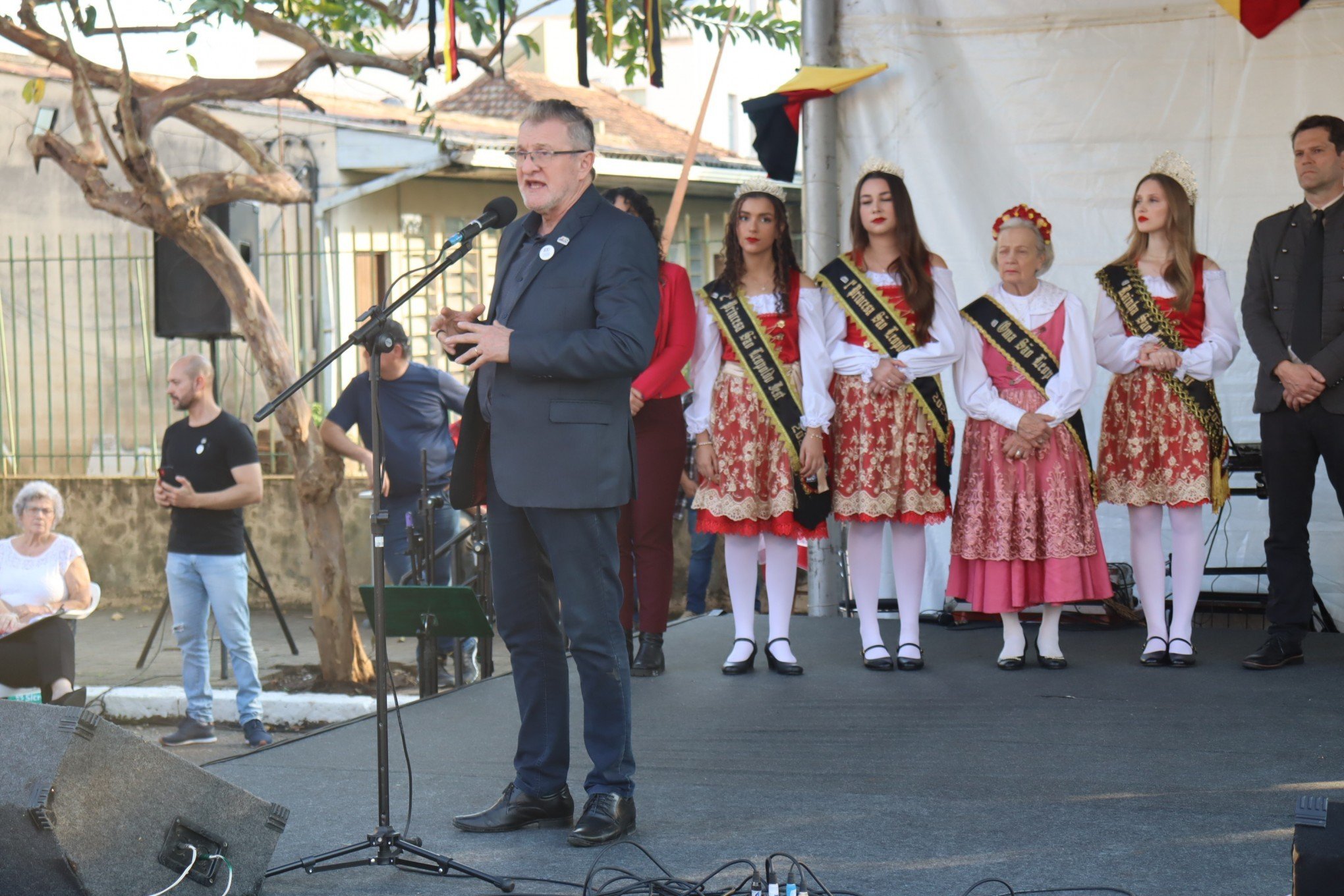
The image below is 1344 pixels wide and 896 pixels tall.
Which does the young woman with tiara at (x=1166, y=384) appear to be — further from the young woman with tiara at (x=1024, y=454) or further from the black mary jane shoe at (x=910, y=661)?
the black mary jane shoe at (x=910, y=661)

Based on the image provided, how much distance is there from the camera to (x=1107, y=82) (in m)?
5.79

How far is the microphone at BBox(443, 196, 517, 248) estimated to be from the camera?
2883mm

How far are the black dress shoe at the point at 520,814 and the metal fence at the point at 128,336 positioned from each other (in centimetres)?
638

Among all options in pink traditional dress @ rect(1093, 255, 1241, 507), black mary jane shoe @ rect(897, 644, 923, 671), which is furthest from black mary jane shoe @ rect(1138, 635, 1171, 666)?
black mary jane shoe @ rect(897, 644, 923, 671)

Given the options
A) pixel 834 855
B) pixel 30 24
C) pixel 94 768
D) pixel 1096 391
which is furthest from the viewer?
pixel 30 24

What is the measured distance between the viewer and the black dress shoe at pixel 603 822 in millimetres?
2994

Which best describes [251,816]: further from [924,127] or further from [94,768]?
[924,127]

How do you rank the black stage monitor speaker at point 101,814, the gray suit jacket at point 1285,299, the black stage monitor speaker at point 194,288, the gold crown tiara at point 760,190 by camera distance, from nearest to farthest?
the black stage monitor speaker at point 101,814 < the gray suit jacket at point 1285,299 < the gold crown tiara at point 760,190 < the black stage monitor speaker at point 194,288

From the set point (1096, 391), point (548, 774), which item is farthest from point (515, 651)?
point (1096, 391)

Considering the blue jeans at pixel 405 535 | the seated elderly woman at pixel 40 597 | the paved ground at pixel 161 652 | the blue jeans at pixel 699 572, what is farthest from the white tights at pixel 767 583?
the blue jeans at pixel 699 572

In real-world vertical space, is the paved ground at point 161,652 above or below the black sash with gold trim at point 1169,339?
below

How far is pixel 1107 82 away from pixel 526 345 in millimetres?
3736

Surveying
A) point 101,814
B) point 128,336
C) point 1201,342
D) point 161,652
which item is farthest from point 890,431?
point 128,336

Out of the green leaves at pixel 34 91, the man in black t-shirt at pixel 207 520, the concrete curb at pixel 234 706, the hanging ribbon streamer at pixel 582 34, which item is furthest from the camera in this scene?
the concrete curb at pixel 234 706
